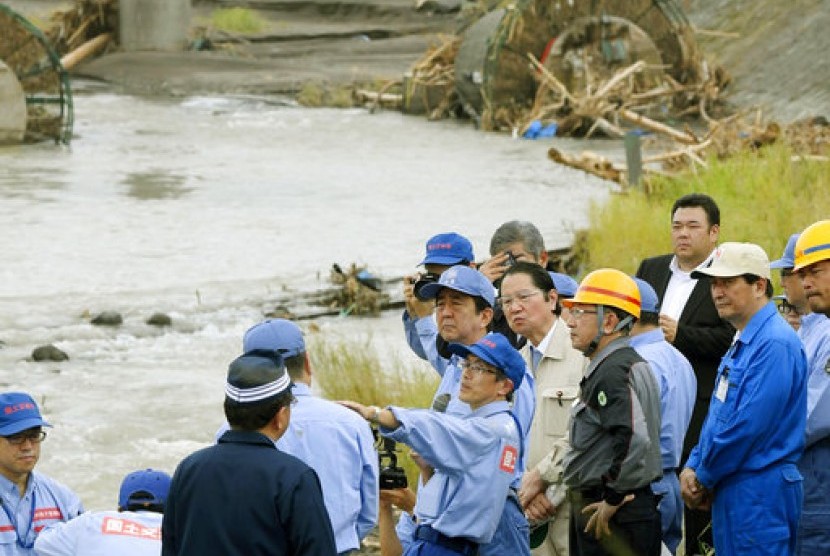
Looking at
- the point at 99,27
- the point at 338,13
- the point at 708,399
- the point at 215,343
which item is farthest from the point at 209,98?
the point at 708,399

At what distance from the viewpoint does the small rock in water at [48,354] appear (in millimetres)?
14199

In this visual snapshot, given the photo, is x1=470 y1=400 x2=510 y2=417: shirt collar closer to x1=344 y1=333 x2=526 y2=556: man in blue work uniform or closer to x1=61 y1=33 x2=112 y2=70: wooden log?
x1=344 y1=333 x2=526 y2=556: man in blue work uniform

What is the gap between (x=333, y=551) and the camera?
16.8 ft

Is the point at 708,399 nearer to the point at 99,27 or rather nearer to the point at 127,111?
the point at 127,111

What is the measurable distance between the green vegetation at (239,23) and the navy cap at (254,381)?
36.6 meters

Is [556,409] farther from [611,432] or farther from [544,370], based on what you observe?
[611,432]

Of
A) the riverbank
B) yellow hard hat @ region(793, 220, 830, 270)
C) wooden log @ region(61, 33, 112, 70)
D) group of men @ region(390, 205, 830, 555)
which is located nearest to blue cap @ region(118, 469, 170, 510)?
group of men @ region(390, 205, 830, 555)

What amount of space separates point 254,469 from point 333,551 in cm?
32

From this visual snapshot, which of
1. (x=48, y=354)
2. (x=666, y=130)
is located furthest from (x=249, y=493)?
(x=666, y=130)

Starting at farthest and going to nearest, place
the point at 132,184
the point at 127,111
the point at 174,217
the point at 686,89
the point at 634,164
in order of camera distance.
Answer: the point at 127,111 → the point at 686,89 → the point at 132,184 → the point at 174,217 → the point at 634,164

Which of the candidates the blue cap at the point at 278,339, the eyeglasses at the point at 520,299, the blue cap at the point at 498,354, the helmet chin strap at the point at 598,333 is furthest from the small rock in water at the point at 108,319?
the blue cap at the point at 278,339

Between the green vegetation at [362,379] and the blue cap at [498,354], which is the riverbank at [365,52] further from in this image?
the blue cap at [498,354]

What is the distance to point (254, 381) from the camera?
5227mm

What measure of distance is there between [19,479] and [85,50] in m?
30.9
